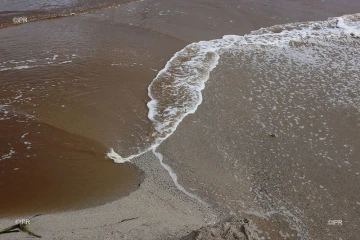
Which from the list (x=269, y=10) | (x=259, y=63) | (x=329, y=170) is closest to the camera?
(x=329, y=170)

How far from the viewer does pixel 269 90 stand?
7.43 m

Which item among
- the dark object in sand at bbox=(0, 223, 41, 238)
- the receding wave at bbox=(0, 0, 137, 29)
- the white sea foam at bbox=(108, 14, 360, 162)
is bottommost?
the receding wave at bbox=(0, 0, 137, 29)

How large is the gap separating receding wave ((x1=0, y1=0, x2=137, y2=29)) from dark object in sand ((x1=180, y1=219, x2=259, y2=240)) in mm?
9719

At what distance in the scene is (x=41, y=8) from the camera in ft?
40.7

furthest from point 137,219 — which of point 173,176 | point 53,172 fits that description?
point 53,172

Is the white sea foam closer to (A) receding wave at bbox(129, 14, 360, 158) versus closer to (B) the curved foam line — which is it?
(A) receding wave at bbox(129, 14, 360, 158)

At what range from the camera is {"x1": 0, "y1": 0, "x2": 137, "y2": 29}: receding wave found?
11320 millimetres

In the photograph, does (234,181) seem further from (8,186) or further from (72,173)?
(8,186)

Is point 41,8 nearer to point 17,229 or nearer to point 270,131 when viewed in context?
point 270,131

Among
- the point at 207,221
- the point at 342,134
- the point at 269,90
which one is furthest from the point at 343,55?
the point at 207,221

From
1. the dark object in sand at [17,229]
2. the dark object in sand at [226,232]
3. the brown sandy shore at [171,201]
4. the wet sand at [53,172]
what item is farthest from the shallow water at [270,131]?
the dark object in sand at [17,229]

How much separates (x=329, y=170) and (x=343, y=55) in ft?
17.0

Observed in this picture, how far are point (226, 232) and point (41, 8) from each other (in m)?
11.4

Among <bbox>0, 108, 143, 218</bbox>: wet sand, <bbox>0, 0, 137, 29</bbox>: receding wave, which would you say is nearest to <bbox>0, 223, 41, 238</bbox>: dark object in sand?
<bbox>0, 108, 143, 218</bbox>: wet sand
